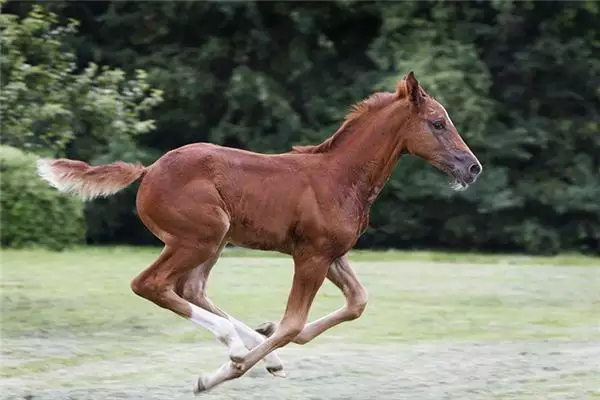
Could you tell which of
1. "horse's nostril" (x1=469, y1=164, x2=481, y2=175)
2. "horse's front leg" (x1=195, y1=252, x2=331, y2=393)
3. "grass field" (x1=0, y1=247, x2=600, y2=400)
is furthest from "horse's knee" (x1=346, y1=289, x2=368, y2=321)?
"horse's nostril" (x1=469, y1=164, x2=481, y2=175)

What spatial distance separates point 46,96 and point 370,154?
25.2 ft

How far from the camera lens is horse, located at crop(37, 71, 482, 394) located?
23.3 feet

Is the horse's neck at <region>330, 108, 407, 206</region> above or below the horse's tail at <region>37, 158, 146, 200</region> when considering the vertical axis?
above

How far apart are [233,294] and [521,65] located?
1860 centimetres

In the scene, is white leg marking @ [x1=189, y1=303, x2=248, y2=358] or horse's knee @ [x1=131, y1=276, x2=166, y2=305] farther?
horse's knee @ [x1=131, y1=276, x2=166, y2=305]

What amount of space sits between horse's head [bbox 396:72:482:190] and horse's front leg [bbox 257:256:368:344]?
0.97 m

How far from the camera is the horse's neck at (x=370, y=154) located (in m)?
7.51

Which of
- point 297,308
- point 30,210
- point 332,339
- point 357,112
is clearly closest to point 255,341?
point 297,308

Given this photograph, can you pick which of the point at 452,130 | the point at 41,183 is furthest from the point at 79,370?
the point at 41,183

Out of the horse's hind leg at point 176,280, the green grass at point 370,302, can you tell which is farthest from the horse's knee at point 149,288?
the green grass at point 370,302

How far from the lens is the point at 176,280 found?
713 cm

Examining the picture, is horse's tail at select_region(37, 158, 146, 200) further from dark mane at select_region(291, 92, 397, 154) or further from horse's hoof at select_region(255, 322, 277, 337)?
horse's hoof at select_region(255, 322, 277, 337)

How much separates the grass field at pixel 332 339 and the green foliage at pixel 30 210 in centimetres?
351

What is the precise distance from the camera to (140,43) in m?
33.0
